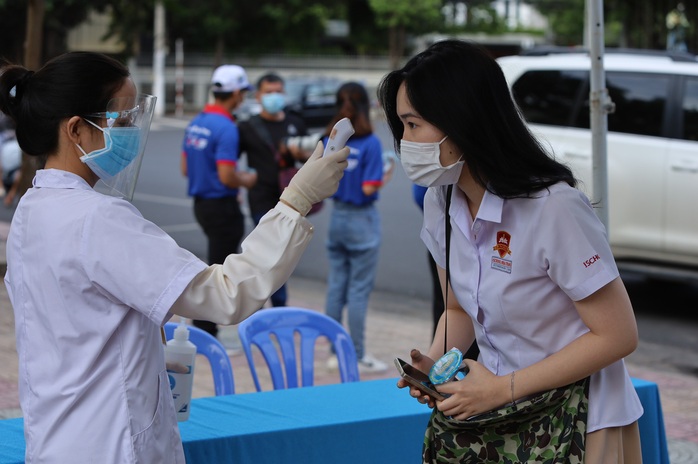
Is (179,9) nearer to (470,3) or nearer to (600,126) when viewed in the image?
(470,3)

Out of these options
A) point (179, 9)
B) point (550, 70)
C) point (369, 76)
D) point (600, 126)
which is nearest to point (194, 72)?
point (179, 9)

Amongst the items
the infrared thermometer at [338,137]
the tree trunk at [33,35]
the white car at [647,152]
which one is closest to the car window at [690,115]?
the white car at [647,152]

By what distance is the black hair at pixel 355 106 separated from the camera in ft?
20.5

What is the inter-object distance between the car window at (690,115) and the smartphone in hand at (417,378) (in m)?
5.84

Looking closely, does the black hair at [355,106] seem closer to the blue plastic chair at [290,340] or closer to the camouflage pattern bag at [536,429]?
the blue plastic chair at [290,340]

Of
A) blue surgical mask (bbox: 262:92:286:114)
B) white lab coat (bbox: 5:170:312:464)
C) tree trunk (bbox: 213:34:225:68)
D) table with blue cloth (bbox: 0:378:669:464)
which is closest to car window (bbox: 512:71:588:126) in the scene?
blue surgical mask (bbox: 262:92:286:114)

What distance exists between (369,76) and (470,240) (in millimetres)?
40217

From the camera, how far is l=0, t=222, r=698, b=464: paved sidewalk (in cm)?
545

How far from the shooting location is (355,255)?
654 centimetres

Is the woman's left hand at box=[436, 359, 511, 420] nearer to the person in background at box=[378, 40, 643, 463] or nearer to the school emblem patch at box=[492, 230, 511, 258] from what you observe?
the person in background at box=[378, 40, 643, 463]

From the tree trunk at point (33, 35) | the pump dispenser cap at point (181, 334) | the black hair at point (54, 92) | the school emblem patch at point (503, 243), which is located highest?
the tree trunk at point (33, 35)

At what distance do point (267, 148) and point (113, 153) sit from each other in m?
4.69

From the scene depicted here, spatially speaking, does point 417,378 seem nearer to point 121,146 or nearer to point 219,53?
point 121,146

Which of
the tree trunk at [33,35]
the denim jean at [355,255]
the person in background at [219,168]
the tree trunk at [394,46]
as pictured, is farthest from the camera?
the tree trunk at [394,46]
